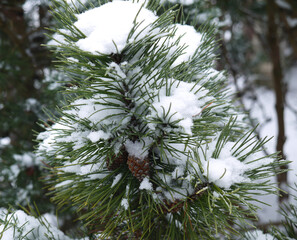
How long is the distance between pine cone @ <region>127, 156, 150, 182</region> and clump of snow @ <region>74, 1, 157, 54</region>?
15 cm

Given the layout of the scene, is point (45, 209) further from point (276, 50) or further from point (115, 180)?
point (276, 50)

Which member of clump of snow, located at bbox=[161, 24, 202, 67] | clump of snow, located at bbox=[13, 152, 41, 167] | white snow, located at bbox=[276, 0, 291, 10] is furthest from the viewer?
white snow, located at bbox=[276, 0, 291, 10]

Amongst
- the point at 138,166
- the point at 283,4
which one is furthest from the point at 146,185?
the point at 283,4

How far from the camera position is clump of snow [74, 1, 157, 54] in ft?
1.12

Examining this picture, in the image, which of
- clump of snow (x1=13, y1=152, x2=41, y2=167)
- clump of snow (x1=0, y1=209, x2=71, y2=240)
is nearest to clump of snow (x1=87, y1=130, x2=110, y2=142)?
clump of snow (x1=0, y1=209, x2=71, y2=240)

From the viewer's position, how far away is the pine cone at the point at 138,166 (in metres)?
0.40

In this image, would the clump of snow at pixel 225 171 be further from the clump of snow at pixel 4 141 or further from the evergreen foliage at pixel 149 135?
the clump of snow at pixel 4 141

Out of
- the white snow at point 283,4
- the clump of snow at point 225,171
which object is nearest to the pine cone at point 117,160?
the clump of snow at point 225,171

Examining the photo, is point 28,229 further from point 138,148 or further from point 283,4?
point 283,4

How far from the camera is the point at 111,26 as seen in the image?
0.35 m

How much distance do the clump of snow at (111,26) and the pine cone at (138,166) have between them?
149 mm

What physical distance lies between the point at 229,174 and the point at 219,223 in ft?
0.29

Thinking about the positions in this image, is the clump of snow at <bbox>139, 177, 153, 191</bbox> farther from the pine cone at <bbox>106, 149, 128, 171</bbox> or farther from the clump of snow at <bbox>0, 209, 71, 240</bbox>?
the clump of snow at <bbox>0, 209, 71, 240</bbox>

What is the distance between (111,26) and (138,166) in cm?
19
